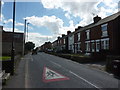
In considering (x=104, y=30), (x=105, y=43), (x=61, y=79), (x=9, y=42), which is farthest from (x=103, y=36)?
(x=9, y=42)

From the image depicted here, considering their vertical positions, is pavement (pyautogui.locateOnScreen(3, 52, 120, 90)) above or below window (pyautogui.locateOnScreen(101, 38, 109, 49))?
below

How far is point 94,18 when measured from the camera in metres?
32.9

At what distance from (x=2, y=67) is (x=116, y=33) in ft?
62.9

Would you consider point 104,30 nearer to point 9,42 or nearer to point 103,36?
point 103,36

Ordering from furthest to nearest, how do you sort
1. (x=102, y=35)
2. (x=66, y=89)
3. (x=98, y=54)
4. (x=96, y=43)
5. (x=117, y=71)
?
(x=96, y=43)
(x=102, y=35)
(x=98, y=54)
(x=117, y=71)
(x=66, y=89)

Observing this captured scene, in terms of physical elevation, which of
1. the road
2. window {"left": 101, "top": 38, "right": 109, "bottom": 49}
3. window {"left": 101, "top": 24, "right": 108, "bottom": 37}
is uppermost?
window {"left": 101, "top": 24, "right": 108, "bottom": 37}

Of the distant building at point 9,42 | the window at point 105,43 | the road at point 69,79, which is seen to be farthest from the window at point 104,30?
the distant building at point 9,42

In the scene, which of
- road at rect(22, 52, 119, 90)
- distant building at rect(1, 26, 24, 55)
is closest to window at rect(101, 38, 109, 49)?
road at rect(22, 52, 119, 90)

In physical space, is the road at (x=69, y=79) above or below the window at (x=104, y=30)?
below

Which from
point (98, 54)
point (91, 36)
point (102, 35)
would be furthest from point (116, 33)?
point (91, 36)

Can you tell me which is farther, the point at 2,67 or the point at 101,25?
the point at 101,25

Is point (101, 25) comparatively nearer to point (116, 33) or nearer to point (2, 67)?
point (116, 33)

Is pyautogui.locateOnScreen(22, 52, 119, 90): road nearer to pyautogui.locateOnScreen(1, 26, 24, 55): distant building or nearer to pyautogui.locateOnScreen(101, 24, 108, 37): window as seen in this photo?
pyautogui.locateOnScreen(101, 24, 108, 37): window

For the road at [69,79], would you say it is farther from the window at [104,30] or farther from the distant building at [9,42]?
the distant building at [9,42]
